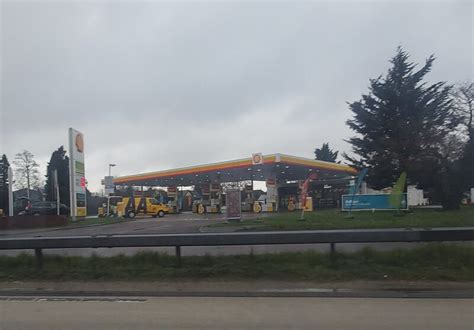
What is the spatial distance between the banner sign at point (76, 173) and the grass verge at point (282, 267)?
84.7ft

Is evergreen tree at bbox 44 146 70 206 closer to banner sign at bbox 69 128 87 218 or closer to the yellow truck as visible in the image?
the yellow truck

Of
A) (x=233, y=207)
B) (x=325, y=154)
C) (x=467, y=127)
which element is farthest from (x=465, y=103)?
(x=325, y=154)

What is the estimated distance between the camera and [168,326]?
6238 millimetres

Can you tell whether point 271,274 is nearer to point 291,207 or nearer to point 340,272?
point 340,272

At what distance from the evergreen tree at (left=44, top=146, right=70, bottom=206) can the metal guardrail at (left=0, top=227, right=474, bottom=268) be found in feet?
180

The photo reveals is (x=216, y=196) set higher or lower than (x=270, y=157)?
lower

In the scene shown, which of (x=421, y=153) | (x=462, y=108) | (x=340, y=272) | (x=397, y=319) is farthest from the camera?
(x=462, y=108)

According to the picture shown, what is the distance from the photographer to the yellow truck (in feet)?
142

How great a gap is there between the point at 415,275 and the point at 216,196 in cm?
4212

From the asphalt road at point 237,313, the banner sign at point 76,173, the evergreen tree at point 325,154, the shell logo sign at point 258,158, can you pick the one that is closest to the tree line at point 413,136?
the shell logo sign at point 258,158

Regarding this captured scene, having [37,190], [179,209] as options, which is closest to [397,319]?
[179,209]

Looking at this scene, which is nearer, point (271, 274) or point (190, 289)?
point (190, 289)

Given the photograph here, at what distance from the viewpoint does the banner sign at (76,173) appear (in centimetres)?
3603

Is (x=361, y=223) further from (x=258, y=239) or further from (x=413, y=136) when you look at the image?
(x=413, y=136)
